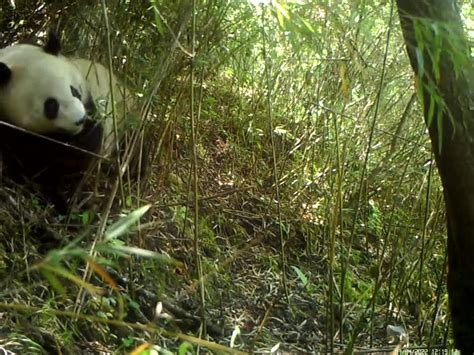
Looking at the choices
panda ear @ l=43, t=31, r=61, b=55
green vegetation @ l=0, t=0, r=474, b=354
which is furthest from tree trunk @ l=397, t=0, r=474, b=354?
panda ear @ l=43, t=31, r=61, b=55

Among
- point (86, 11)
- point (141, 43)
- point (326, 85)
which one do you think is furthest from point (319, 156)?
point (86, 11)

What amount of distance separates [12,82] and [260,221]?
1160 mm

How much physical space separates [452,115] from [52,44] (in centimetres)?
162

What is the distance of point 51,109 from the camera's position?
244 cm

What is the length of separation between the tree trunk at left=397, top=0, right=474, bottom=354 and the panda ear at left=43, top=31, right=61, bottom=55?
150 cm

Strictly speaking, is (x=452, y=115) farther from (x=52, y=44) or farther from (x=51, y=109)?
(x=52, y=44)

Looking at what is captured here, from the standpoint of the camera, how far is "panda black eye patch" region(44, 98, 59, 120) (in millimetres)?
2439

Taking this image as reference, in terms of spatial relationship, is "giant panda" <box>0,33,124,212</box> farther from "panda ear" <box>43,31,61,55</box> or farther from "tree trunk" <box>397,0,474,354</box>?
"tree trunk" <box>397,0,474,354</box>

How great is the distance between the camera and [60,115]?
7.99ft

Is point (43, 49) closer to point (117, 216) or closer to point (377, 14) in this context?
point (117, 216)

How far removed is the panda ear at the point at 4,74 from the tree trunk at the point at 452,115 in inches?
60.4

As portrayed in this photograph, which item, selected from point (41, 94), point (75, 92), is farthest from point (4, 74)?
point (75, 92)

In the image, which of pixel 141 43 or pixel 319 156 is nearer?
pixel 141 43

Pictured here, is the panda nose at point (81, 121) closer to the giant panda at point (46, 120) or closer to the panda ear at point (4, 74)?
the giant panda at point (46, 120)
